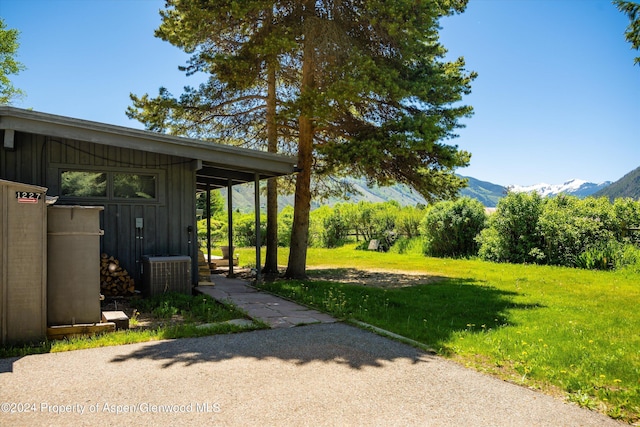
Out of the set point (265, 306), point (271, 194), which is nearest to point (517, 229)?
point (271, 194)

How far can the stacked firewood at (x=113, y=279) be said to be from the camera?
28.1ft

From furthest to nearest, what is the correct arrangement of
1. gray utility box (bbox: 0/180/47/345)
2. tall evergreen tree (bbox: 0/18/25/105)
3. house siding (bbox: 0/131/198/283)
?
tall evergreen tree (bbox: 0/18/25/105) → house siding (bbox: 0/131/198/283) → gray utility box (bbox: 0/180/47/345)

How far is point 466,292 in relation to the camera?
32.6 ft

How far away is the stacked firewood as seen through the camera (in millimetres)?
8562

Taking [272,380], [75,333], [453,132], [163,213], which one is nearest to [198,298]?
[163,213]

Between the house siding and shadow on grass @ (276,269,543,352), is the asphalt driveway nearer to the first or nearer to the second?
shadow on grass @ (276,269,543,352)

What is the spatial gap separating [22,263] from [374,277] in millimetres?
9135

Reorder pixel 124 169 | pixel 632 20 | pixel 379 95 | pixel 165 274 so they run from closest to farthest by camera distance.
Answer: pixel 165 274, pixel 632 20, pixel 124 169, pixel 379 95

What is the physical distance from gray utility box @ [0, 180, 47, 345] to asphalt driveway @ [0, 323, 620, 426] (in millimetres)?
651

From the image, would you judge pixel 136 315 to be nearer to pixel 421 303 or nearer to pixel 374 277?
pixel 421 303

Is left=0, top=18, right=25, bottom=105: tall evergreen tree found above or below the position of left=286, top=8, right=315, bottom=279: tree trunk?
above

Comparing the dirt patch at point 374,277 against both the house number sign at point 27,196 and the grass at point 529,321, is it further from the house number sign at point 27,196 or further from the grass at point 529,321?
the house number sign at point 27,196

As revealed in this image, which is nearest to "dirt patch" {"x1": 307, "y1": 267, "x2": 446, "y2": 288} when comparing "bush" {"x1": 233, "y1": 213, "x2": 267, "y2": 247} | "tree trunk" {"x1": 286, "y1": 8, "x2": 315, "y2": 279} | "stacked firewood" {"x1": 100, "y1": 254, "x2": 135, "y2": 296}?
"tree trunk" {"x1": 286, "y1": 8, "x2": 315, "y2": 279}

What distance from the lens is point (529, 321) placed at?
6883mm
